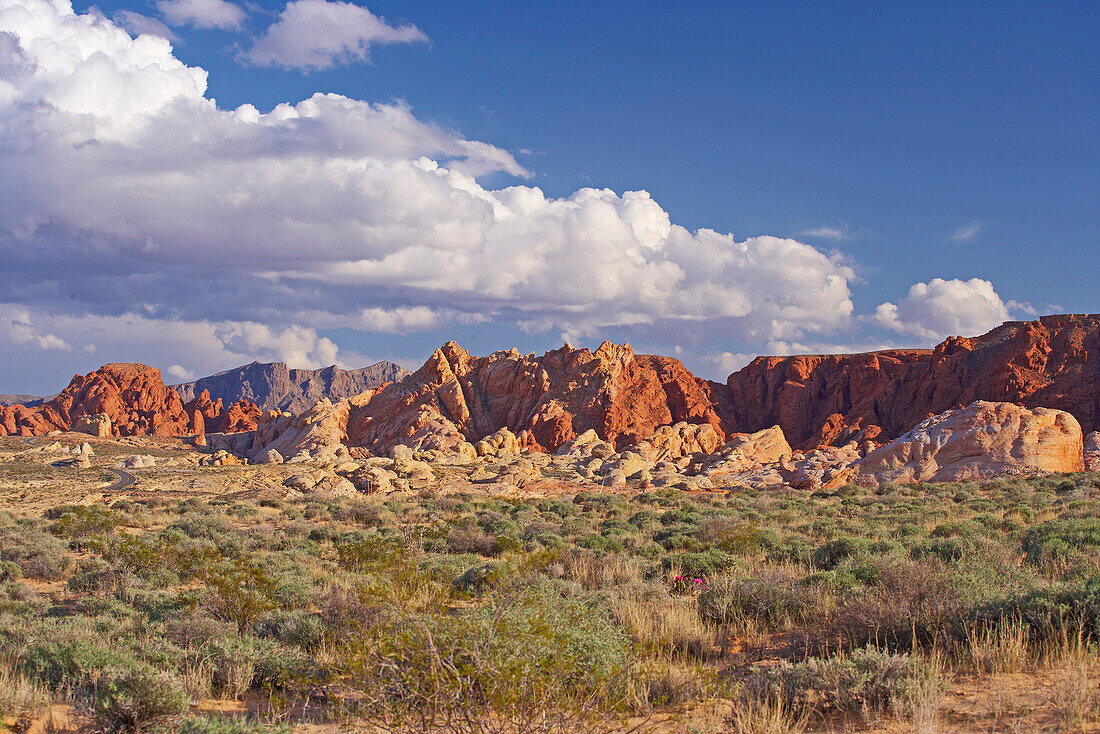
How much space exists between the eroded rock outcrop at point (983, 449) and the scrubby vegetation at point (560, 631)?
21072 mm

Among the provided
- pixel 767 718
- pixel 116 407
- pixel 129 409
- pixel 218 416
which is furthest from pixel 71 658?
pixel 129 409

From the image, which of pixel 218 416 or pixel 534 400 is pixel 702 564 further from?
pixel 218 416

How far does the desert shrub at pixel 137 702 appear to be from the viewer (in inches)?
208

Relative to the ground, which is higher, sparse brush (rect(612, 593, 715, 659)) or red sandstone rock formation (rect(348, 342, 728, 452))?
red sandstone rock formation (rect(348, 342, 728, 452))

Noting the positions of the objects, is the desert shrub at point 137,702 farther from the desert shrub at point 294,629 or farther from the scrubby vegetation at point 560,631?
the desert shrub at point 294,629

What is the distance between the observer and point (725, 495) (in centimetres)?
3256

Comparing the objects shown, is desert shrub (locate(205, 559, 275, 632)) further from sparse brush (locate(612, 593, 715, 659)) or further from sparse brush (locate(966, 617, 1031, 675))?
sparse brush (locate(966, 617, 1031, 675))

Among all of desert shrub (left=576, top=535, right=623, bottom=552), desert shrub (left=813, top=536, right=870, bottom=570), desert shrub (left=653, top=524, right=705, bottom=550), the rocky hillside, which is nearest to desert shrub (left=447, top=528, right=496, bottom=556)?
desert shrub (left=576, top=535, right=623, bottom=552)

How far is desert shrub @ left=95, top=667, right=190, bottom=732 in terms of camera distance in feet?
17.4

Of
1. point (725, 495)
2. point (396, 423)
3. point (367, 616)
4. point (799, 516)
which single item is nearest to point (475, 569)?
point (367, 616)

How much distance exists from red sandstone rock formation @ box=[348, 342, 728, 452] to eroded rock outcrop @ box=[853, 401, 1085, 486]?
3794cm

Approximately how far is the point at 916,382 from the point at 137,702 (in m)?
85.9

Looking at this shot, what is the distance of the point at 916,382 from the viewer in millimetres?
78000

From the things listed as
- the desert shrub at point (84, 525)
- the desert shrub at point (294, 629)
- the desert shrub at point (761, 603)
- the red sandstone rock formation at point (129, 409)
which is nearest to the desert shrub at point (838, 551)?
the desert shrub at point (761, 603)
